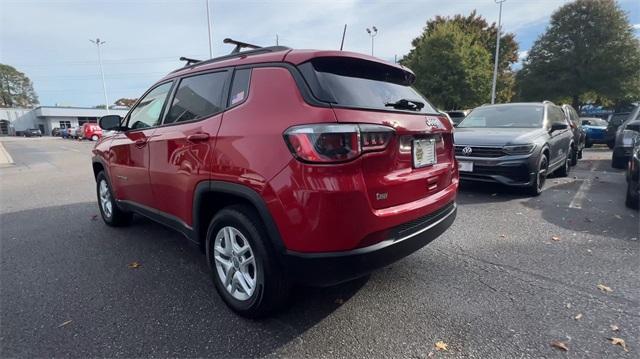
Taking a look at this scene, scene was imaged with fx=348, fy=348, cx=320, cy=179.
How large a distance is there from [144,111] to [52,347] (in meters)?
2.40

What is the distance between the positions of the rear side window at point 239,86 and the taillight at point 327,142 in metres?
0.62

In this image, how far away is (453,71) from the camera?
27.2m

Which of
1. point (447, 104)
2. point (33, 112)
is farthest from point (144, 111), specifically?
point (33, 112)

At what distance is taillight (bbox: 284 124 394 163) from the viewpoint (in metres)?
1.94

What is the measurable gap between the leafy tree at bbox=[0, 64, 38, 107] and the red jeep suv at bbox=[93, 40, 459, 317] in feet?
375

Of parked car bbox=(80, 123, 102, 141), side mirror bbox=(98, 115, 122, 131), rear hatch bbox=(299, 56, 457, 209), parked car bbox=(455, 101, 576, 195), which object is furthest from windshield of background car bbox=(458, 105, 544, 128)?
parked car bbox=(80, 123, 102, 141)

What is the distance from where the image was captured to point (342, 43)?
3084mm

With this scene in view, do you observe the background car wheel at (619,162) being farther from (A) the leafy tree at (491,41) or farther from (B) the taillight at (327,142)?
(A) the leafy tree at (491,41)

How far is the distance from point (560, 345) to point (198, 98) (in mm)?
3103

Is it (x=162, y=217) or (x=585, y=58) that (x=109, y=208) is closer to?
(x=162, y=217)

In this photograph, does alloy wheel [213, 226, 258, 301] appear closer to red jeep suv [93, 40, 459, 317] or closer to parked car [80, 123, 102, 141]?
red jeep suv [93, 40, 459, 317]

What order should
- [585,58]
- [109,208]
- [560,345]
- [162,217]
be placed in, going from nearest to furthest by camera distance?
1. [560,345]
2. [162,217]
3. [109,208]
4. [585,58]

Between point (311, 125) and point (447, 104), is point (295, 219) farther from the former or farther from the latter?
point (447, 104)

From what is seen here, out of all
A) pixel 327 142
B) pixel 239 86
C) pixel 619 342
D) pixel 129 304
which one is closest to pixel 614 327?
pixel 619 342
